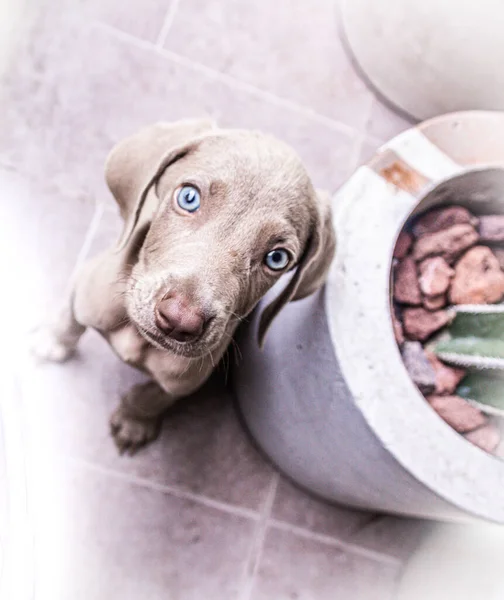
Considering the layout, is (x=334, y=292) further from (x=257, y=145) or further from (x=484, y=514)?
(x=484, y=514)

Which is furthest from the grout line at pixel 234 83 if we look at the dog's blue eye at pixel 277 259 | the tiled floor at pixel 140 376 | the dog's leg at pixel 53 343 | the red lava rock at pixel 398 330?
the dog's blue eye at pixel 277 259

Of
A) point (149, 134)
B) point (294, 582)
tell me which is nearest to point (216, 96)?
point (149, 134)

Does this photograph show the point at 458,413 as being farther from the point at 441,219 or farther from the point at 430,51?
the point at 430,51

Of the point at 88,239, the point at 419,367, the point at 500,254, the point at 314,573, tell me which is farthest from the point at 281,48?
the point at 314,573

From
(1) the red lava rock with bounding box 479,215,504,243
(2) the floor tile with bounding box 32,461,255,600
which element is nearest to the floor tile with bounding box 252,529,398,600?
(2) the floor tile with bounding box 32,461,255,600

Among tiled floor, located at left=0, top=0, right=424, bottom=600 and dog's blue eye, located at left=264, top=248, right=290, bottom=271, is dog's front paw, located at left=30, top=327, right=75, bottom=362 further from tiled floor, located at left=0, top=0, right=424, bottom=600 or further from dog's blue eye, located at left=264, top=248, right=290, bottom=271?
dog's blue eye, located at left=264, top=248, right=290, bottom=271

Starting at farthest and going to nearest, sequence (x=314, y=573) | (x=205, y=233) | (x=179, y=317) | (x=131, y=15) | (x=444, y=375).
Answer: (x=131, y=15)
(x=314, y=573)
(x=444, y=375)
(x=205, y=233)
(x=179, y=317)

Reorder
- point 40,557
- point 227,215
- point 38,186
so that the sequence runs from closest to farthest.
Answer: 1. point 227,215
2. point 40,557
3. point 38,186
